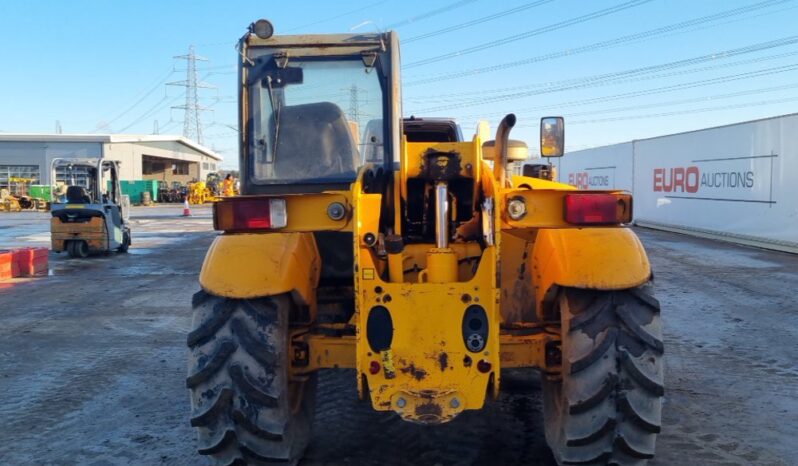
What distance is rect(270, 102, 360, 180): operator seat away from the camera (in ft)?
15.2

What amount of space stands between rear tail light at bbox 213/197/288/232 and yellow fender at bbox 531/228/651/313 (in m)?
1.41

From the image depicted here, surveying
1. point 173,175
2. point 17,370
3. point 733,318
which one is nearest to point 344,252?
point 17,370

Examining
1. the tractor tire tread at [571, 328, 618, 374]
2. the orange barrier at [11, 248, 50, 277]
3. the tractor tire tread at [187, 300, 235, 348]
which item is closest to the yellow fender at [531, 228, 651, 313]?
the tractor tire tread at [571, 328, 618, 374]

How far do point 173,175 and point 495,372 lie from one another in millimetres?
70406

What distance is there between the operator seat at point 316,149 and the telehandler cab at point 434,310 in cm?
49

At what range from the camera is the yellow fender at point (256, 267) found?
3504 millimetres

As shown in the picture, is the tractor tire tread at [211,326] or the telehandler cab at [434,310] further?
the tractor tire tread at [211,326]

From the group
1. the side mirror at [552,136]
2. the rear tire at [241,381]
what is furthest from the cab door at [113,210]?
the rear tire at [241,381]

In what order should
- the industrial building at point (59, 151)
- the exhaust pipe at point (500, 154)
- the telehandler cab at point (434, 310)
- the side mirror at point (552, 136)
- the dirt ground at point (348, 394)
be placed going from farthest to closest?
1. the industrial building at point (59, 151)
2. the side mirror at point (552, 136)
3. the dirt ground at point (348, 394)
4. the exhaust pipe at point (500, 154)
5. the telehandler cab at point (434, 310)

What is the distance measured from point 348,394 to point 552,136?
2556 millimetres

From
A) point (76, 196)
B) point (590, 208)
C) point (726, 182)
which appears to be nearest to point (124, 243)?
point (76, 196)

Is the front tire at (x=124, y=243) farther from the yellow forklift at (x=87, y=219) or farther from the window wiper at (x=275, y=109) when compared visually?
the window wiper at (x=275, y=109)

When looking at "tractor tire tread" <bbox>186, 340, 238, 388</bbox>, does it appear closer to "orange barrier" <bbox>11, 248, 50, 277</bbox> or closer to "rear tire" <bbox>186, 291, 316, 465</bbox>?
"rear tire" <bbox>186, 291, 316, 465</bbox>

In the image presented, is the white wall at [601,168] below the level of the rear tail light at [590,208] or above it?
above
